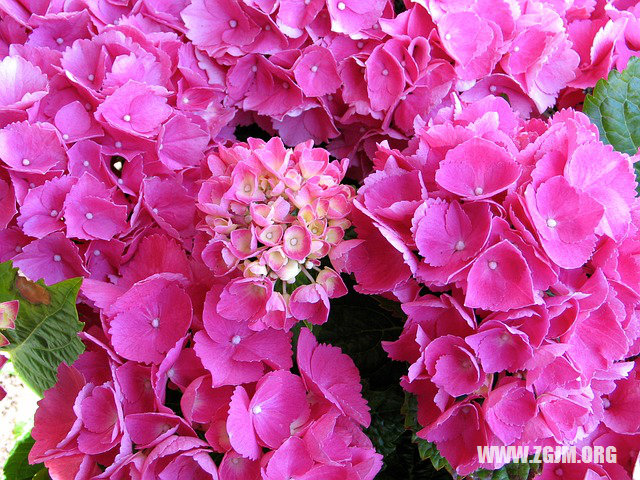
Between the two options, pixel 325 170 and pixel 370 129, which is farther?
pixel 370 129

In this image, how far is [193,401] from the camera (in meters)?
0.68

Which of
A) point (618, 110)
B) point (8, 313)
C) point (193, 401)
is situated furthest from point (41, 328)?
point (618, 110)

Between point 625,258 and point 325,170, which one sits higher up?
point 325,170

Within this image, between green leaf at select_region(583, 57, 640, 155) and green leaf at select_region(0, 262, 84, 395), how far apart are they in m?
0.74

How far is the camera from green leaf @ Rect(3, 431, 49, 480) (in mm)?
909

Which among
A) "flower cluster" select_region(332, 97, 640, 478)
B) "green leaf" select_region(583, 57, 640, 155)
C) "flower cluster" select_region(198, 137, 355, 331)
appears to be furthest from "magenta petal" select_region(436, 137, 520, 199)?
"green leaf" select_region(583, 57, 640, 155)

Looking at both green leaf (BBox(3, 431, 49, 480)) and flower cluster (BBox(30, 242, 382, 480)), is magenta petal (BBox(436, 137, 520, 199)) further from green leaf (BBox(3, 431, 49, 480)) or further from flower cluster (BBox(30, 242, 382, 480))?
green leaf (BBox(3, 431, 49, 480))

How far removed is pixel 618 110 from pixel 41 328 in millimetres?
825

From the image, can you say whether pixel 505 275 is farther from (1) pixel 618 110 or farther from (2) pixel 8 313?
(2) pixel 8 313

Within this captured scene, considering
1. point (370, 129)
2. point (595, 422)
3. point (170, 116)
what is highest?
point (170, 116)

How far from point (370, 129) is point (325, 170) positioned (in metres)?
0.30

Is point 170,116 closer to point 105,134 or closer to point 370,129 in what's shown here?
point 105,134

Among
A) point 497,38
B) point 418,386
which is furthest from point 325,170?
point 497,38

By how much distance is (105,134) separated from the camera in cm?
89
